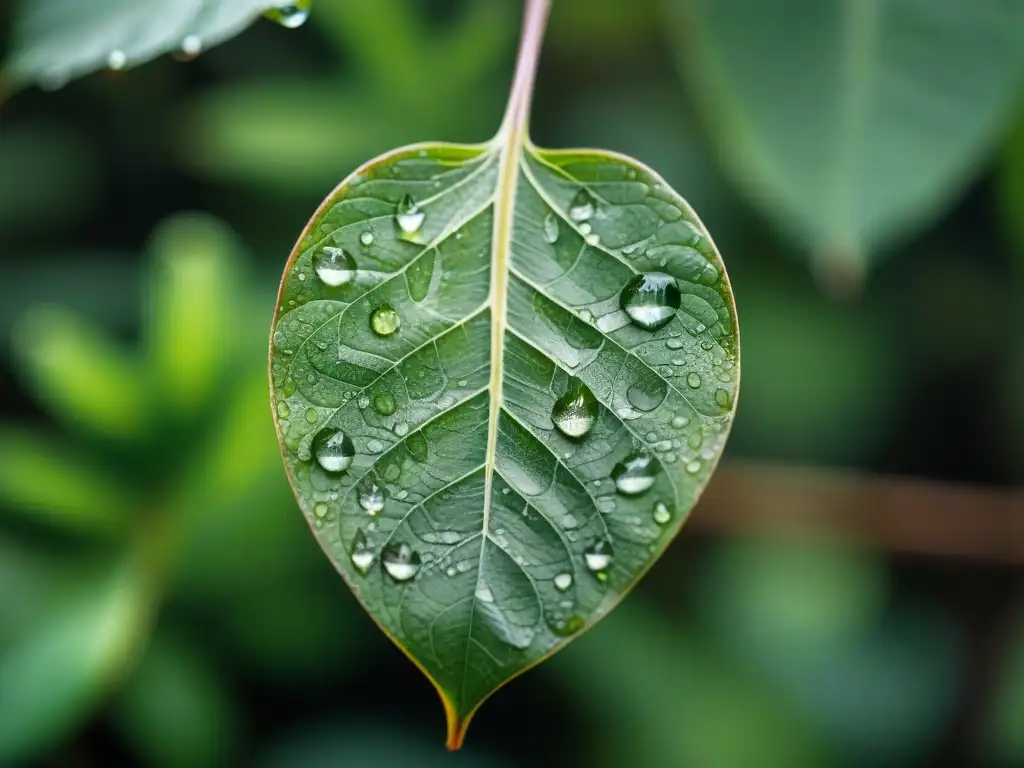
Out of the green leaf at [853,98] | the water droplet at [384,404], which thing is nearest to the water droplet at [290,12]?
the water droplet at [384,404]

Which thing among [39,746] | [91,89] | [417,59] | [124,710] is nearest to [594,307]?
[39,746]

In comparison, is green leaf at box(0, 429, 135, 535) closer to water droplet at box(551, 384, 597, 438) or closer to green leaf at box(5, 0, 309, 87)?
green leaf at box(5, 0, 309, 87)

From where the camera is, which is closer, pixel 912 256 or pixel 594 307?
pixel 594 307

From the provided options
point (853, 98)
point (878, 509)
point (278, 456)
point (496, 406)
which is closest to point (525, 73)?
point (496, 406)

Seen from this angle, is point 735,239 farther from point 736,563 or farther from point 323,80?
point 323,80

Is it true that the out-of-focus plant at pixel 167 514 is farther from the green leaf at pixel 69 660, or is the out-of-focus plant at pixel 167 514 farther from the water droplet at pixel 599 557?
the water droplet at pixel 599 557

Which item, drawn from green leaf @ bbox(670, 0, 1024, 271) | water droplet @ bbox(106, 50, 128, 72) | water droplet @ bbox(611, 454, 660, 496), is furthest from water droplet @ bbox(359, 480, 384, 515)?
green leaf @ bbox(670, 0, 1024, 271)
